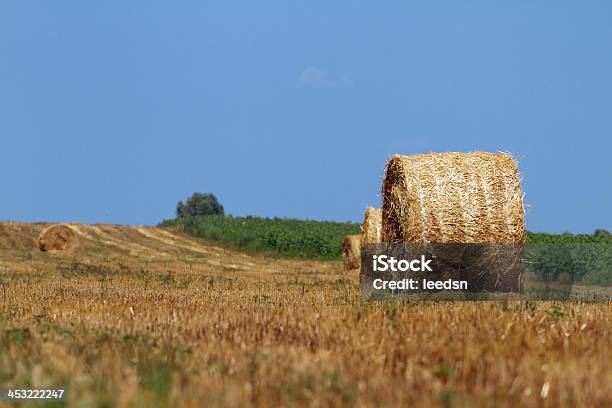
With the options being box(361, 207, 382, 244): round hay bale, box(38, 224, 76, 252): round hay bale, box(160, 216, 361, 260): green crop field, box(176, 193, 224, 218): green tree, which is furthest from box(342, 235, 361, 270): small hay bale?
box(176, 193, 224, 218): green tree

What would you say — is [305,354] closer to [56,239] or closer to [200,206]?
[56,239]

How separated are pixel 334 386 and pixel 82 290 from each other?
38.3 feet

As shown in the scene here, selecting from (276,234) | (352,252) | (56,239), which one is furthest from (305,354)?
(276,234)

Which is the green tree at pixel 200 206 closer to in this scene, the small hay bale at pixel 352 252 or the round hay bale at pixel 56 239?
the round hay bale at pixel 56 239

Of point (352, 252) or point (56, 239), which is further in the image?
point (56, 239)

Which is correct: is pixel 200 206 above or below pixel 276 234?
above

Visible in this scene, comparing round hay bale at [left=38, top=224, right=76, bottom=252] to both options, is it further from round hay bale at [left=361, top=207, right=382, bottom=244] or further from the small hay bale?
round hay bale at [left=361, top=207, right=382, bottom=244]

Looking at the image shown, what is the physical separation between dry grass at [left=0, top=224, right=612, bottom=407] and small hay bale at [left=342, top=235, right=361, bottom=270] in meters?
20.4

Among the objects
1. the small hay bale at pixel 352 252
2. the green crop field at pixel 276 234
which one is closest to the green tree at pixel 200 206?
the green crop field at pixel 276 234

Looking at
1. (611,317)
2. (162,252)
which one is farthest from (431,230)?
(162,252)

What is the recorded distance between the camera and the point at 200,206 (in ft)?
227

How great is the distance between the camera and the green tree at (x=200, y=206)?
69.2m

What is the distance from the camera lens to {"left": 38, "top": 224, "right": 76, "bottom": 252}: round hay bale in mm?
34656

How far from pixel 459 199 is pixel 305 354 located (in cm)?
929
